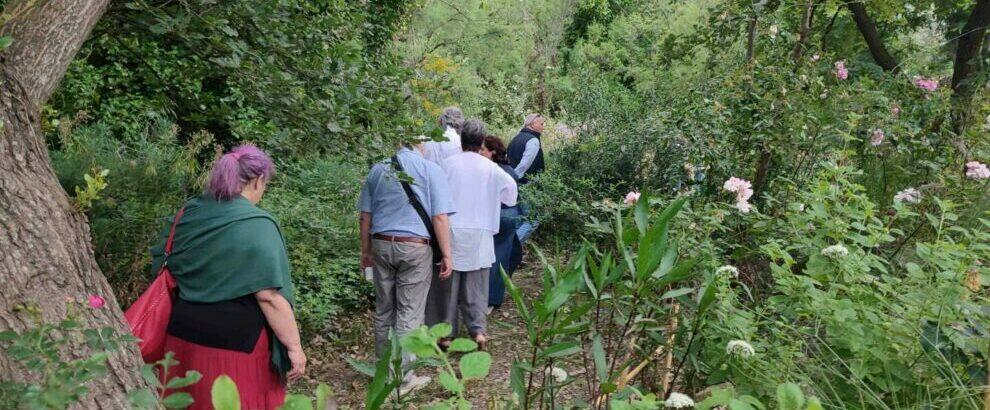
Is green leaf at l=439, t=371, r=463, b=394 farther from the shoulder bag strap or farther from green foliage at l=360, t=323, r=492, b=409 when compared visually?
the shoulder bag strap

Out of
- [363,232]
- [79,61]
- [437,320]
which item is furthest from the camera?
[79,61]

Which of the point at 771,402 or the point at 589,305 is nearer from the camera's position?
the point at 589,305

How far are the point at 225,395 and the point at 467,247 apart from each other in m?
4.36

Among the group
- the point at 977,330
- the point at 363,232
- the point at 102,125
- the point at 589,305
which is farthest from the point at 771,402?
the point at 102,125

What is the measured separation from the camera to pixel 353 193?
8.71 m

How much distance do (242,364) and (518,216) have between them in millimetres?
4000

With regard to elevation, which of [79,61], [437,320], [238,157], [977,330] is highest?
[79,61]

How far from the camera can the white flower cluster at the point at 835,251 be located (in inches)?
113

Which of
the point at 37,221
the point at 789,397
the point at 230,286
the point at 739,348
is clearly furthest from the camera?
the point at 230,286

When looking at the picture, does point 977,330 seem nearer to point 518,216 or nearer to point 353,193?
point 518,216

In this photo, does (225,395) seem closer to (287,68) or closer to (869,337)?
(869,337)

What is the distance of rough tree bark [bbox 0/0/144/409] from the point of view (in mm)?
1924

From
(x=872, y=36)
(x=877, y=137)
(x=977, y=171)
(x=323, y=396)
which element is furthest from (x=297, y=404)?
(x=872, y=36)

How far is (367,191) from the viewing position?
482 centimetres
